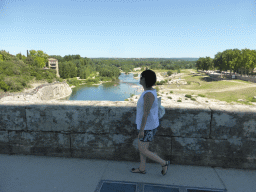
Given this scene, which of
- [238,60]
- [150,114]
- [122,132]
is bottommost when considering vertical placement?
[122,132]

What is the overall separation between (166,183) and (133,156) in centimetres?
70

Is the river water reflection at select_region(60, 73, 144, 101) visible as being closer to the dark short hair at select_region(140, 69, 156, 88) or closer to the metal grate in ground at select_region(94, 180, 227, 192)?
the metal grate in ground at select_region(94, 180, 227, 192)

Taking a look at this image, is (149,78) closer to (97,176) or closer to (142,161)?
(142,161)

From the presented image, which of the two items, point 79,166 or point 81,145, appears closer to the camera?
point 79,166

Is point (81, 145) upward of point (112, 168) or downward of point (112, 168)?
upward

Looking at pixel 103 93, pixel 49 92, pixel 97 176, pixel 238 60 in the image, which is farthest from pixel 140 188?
pixel 103 93

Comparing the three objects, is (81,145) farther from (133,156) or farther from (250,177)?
(250,177)

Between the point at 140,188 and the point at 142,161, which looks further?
the point at 142,161

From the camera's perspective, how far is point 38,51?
299 ft

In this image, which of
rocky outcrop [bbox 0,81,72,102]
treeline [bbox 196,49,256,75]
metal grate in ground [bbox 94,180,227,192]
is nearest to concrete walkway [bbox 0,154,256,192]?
metal grate in ground [bbox 94,180,227,192]

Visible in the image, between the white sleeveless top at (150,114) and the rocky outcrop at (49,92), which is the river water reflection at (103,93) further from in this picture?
the white sleeveless top at (150,114)

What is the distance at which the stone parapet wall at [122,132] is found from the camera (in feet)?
8.68

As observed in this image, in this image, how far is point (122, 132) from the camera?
113 inches

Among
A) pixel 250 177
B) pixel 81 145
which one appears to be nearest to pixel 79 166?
pixel 81 145
